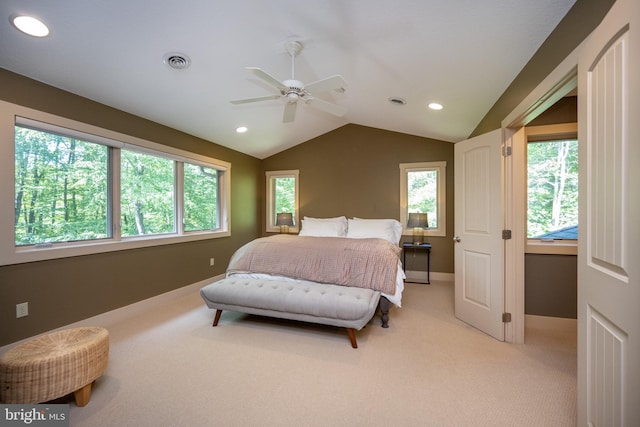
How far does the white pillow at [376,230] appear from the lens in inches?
169

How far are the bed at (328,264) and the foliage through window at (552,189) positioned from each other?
1637mm

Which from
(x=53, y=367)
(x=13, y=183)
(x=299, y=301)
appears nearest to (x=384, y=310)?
(x=299, y=301)

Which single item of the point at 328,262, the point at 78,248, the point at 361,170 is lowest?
the point at 328,262

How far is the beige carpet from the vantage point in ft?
5.32

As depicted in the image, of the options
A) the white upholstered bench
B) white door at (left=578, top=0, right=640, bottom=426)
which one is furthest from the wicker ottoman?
white door at (left=578, top=0, right=640, bottom=426)

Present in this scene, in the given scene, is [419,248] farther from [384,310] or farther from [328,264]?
[328,264]

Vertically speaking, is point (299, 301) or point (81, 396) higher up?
point (299, 301)

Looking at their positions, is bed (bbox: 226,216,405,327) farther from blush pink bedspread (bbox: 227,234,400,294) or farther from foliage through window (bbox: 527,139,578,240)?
foliage through window (bbox: 527,139,578,240)

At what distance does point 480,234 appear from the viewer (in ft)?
9.27

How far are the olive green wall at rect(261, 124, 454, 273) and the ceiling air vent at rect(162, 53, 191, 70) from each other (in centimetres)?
330

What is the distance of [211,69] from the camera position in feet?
8.84

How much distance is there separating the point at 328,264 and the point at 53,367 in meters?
2.19

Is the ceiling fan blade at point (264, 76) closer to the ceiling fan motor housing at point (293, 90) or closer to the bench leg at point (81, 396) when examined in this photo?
the ceiling fan motor housing at point (293, 90)

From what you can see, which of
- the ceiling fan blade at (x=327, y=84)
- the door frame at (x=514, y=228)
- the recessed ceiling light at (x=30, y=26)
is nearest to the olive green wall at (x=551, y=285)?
the door frame at (x=514, y=228)
